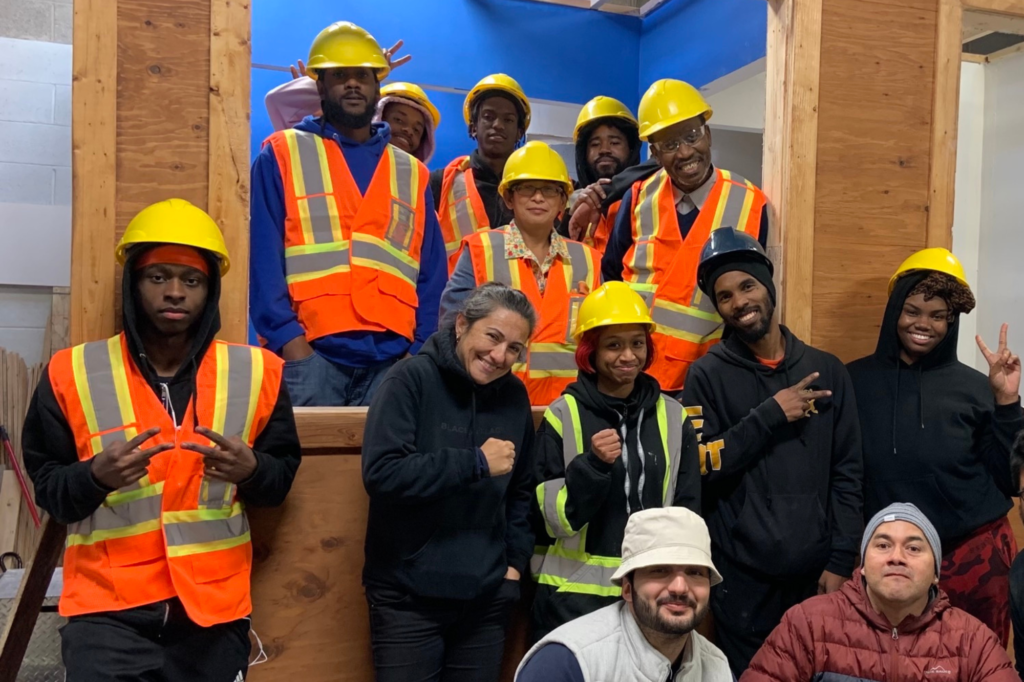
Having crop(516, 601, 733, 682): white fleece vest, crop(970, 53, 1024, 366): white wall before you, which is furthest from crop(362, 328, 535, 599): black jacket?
crop(970, 53, 1024, 366): white wall

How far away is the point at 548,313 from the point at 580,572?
3.73 feet

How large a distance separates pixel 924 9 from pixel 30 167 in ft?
17.1

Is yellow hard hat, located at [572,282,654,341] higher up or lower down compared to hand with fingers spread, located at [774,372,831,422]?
higher up

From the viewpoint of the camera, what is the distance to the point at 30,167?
5.84 meters

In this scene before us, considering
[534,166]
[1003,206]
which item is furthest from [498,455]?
[1003,206]

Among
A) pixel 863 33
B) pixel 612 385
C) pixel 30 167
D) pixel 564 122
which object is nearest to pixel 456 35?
pixel 564 122

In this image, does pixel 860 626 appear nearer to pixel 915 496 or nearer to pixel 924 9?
pixel 915 496

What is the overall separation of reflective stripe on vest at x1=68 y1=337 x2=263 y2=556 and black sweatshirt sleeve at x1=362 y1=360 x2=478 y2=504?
37 centimetres

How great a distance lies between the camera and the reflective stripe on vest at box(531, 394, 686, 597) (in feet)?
9.16

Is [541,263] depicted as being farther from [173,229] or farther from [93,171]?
[93,171]

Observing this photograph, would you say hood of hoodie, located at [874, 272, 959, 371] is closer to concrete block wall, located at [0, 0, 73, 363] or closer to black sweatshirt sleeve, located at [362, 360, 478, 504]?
black sweatshirt sleeve, located at [362, 360, 478, 504]

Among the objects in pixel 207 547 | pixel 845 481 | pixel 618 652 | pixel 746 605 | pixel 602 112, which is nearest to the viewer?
pixel 618 652

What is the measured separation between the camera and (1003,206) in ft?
21.3

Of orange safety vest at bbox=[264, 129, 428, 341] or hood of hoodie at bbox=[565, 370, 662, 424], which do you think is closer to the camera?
hood of hoodie at bbox=[565, 370, 662, 424]
